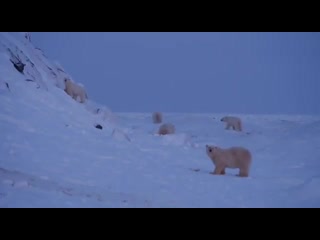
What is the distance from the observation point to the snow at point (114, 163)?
4.13 meters

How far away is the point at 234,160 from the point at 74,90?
530 centimetres

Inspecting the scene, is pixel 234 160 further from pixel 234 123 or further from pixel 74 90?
pixel 74 90

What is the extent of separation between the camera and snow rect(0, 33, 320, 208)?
4.13 metres

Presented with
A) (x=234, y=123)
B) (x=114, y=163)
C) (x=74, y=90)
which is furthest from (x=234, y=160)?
(x=74, y=90)

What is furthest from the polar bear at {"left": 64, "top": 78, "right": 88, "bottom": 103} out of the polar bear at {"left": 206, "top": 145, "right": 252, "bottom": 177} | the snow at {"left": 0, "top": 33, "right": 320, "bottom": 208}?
the polar bear at {"left": 206, "top": 145, "right": 252, "bottom": 177}

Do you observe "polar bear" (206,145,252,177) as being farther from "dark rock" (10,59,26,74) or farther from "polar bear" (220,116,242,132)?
"polar bear" (220,116,242,132)

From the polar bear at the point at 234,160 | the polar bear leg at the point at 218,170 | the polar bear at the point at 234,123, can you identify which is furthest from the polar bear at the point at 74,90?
the polar bear leg at the point at 218,170

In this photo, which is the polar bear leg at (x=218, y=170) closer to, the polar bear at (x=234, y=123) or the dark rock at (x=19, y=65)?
the dark rock at (x=19, y=65)

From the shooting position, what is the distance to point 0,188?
377 centimetres

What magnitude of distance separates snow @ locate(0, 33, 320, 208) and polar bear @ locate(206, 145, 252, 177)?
0.15m

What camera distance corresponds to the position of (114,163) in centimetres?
551
